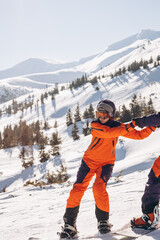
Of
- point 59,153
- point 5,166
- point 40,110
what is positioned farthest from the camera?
point 40,110

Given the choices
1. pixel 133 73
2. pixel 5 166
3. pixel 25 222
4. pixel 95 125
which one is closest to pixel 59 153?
pixel 5 166

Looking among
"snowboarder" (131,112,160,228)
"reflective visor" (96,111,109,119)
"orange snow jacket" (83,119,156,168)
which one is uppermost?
"reflective visor" (96,111,109,119)

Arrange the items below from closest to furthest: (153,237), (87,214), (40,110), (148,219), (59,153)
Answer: (153,237), (148,219), (87,214), (59,153), (40,110)

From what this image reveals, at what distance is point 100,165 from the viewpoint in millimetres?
3365

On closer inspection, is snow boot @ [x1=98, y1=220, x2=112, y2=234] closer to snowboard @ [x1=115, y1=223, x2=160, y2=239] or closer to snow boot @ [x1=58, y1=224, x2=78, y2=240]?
snowboard @ [x1=115, y1=223, x2=160, y2=239]

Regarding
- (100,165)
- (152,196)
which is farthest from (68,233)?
(152,196)

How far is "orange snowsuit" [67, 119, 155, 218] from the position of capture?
10.3 feet

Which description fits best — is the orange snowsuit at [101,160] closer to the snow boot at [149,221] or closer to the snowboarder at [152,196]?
the snowboarder at [152,196]

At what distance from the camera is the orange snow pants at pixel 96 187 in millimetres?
3105

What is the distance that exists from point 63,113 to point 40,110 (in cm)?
1694

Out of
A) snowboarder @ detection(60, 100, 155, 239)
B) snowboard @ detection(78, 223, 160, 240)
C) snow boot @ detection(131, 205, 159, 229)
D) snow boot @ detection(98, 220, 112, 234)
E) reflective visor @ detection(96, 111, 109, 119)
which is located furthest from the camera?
reflective visor @ detection(96, 111, 109, 119)

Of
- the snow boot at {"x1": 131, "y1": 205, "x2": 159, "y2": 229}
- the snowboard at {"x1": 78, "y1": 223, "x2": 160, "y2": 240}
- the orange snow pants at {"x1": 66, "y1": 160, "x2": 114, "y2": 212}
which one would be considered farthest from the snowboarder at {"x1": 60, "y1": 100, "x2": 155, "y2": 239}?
the snow boot at {"x1": 131, "y1": 205, "x2": 159, "y2": 229}

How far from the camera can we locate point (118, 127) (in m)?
3.18

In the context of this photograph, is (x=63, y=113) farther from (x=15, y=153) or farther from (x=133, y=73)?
(x=15, y=153)
